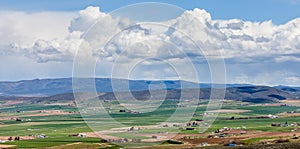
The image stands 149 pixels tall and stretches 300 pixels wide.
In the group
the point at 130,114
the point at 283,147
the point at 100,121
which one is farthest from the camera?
the point at 130,114

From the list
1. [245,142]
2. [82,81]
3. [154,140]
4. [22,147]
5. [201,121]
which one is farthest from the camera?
[201,121]

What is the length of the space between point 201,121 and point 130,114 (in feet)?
118

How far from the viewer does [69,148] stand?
97812 mm

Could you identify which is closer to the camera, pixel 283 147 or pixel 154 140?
pixel 283 147

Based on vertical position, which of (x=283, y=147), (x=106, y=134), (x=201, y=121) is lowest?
(x=283, y=147)

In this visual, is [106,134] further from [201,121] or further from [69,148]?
[201,121]

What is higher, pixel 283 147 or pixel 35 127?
pixel 35 127

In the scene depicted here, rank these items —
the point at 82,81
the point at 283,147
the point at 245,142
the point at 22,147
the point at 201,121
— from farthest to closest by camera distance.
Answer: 1. the point at 201,121
2. the point at 22,147
3. the point at 245,142
4. the point at 283,147
5. the point at 82,81

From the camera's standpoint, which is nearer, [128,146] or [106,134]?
[128,146]

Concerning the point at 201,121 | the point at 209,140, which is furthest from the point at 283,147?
the point at 201,121

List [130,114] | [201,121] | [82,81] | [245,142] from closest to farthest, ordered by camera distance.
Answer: [82,81] → [245,142] → [201,121] → [130,114]

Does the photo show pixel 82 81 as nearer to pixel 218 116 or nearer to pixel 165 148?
pixel 165 148

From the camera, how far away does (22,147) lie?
348 ft

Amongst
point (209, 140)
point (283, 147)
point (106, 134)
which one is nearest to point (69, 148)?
point (106, 134)
